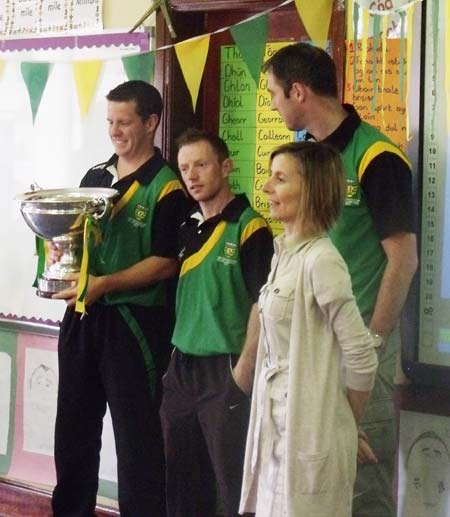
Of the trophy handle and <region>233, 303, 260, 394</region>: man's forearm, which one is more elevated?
the trophy handle

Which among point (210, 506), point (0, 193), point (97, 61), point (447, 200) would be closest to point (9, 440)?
point (0, 193)

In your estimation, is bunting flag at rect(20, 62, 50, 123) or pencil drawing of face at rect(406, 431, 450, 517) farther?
bunting flag at rect(20, 62, 50, 123)

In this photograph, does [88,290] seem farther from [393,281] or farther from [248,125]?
[393,281]

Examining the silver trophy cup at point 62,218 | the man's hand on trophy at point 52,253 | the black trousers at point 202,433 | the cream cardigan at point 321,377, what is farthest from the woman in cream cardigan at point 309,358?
the man's hand on trophy at point 52,253

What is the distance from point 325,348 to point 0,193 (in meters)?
1.69

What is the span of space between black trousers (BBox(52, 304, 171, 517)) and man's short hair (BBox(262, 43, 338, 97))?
0.82 metres

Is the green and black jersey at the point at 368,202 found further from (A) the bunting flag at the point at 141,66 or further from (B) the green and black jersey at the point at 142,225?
(A) the bunting flag at the point at 141,66

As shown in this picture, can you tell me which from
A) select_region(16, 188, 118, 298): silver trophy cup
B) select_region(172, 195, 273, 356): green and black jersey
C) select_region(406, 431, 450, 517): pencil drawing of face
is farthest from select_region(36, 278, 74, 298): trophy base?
select_region(406, 431, 450, 517): pencil drawing of face

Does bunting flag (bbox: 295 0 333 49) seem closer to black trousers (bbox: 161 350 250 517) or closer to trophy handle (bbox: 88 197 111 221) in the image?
trophy handle (bbox: 88 197 111 221)

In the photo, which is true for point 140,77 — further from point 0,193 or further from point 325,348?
point 325,348

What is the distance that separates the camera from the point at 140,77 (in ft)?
9.02

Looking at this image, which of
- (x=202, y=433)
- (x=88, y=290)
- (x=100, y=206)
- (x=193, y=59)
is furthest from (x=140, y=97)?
(x=202, y=433)

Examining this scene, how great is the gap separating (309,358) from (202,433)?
0.56 metres

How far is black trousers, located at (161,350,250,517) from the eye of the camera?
2.17 m
